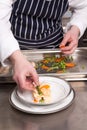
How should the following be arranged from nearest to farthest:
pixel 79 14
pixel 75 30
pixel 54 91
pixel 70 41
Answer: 1. pixel 54 91
2. pixel 70 41
3. pixel 75 30
4. pixel 79 14

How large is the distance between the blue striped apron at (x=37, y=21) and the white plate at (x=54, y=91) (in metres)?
0.45

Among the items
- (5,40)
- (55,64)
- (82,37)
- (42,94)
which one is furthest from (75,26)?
(82,37)

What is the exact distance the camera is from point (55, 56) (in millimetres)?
1342

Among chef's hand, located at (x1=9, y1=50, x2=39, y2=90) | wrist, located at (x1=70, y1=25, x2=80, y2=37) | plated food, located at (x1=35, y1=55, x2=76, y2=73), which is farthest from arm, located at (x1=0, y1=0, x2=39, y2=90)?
wrist, located at (x1=70, y1=25, x2=80, y2=37)

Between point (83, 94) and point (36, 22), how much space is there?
0.57 meters

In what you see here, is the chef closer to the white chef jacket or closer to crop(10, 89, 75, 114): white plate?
the white chef jacket

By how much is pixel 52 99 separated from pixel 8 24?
0.39 meters

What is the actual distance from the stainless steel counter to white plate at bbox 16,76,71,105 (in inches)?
A: 1.6

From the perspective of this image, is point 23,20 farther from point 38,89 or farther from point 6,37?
point 38,89

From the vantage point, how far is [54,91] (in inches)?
41.7

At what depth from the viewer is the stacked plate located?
3.17 ft

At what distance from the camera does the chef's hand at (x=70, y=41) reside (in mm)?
1311

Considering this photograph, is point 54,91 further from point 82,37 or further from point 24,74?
point 82,37

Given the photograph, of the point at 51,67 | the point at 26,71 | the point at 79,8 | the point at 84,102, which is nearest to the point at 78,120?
the point at 84,102
